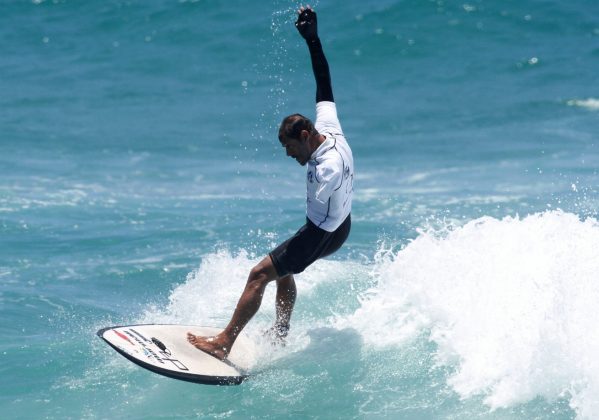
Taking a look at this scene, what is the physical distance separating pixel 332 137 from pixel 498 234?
1.83m

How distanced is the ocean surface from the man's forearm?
1.60m

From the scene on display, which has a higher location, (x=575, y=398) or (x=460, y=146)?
(x=575, y=398)

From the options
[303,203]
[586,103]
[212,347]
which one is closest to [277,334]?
[212,347]

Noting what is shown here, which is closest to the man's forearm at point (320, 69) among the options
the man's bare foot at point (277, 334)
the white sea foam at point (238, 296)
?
the man's bare foot at point (277, 334)

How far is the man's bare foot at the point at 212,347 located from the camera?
6.87m

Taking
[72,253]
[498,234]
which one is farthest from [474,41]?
[498,234]

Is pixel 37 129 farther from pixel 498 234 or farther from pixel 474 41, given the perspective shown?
pixel 498 234

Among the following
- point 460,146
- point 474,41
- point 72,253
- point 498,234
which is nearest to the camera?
point 498,234

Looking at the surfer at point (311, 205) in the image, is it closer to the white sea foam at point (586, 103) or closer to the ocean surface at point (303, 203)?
the ocean surface at point (303, 203)

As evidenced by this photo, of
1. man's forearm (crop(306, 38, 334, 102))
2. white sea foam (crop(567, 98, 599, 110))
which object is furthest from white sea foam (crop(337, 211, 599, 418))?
white sea foam (crop(567, 98, 599, 110))

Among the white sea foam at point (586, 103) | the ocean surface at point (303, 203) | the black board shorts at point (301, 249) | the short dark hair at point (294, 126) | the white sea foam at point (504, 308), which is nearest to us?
the white sea foam at point (504, 308)

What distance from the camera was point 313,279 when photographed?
9.28 meters

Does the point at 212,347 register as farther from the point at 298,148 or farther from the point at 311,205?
the point at 298,148

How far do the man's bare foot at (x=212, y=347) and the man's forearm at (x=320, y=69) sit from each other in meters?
1.91
